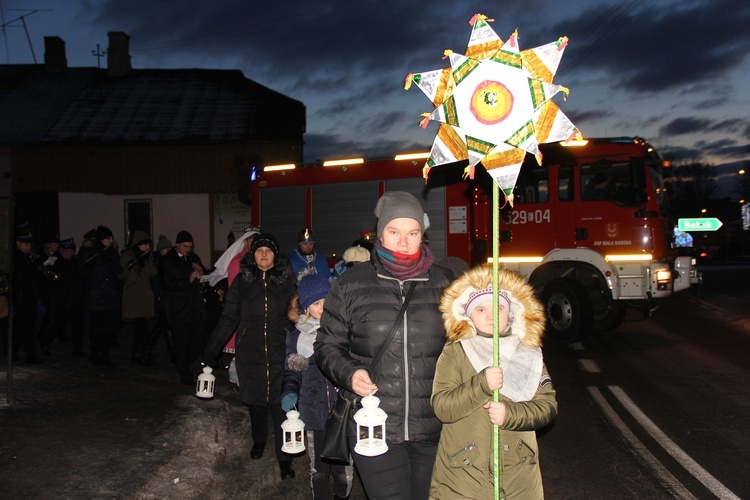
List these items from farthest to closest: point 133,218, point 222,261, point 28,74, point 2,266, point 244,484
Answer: point 28,74, point 133,218, point 222,261, point 2,266, point 244,484

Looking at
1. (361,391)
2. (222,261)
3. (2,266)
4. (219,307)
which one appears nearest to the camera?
(361,391)

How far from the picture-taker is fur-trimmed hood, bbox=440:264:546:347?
3.23 metres

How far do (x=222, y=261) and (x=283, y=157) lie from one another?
1985 cm

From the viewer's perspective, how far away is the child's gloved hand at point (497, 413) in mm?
2980

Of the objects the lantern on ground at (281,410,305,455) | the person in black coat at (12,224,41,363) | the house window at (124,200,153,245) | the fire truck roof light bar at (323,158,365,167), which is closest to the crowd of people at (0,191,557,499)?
the lantern on ground at (281,410,305,455)

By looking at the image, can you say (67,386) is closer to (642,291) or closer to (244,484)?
(244,484)

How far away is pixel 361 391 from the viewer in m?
3.24

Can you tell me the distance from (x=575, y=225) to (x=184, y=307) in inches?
279

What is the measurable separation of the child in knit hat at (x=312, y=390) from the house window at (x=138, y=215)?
2459cm

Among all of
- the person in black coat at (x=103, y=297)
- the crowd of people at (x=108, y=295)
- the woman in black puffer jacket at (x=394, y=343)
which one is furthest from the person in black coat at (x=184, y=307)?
the woman in black puffer jacket at (x=394, y=343)

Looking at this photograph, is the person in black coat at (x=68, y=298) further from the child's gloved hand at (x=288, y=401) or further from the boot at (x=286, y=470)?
the child's gloved hand at (x=288, y=401)

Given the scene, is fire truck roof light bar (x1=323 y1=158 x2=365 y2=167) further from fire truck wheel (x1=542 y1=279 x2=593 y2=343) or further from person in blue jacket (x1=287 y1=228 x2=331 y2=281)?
person in blue jacket (x1=287 y1=228 x2=331 y2=281)

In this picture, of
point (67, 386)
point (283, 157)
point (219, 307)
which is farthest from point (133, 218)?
point (67, 386)

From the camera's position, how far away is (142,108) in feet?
97.7
